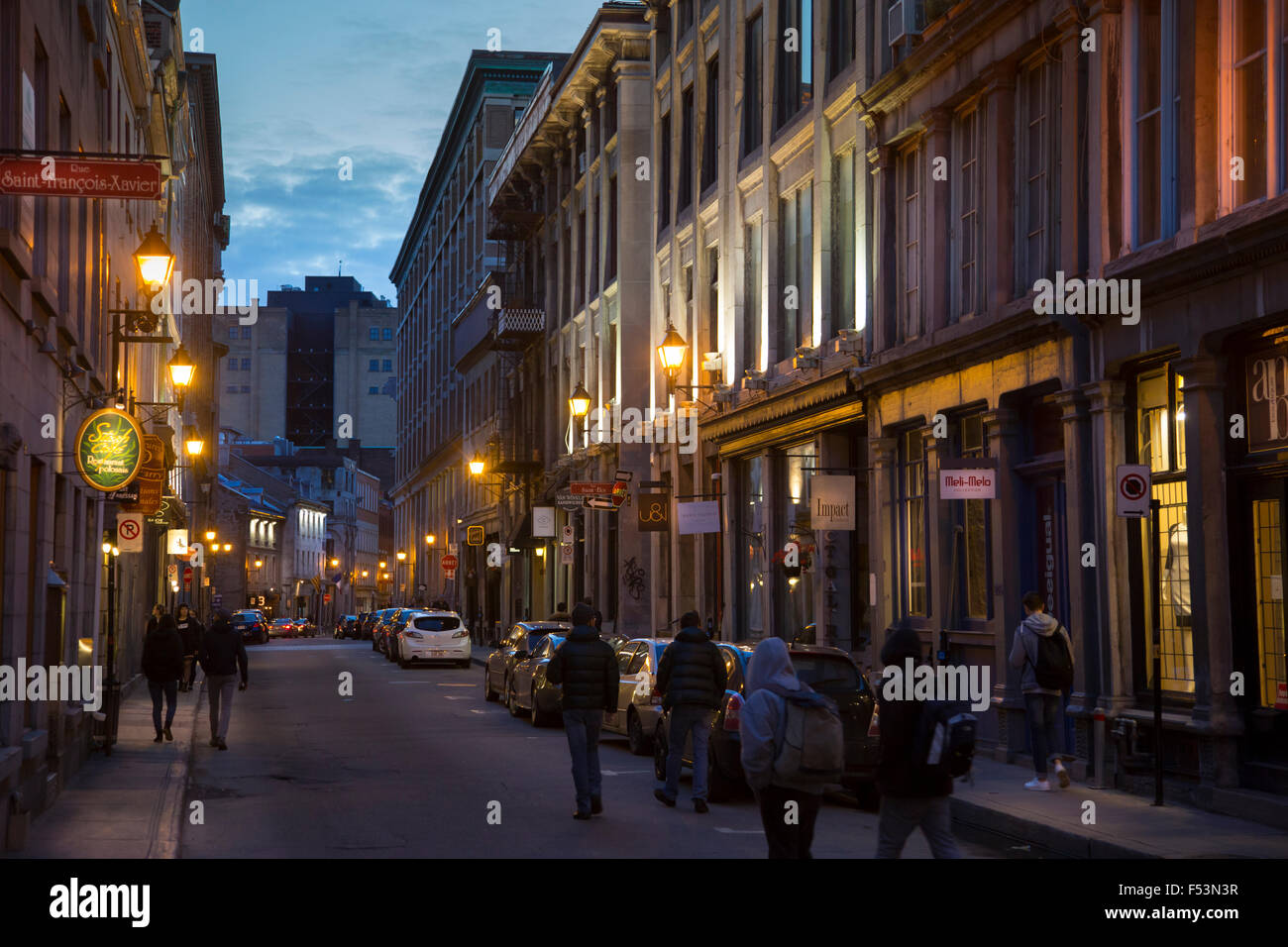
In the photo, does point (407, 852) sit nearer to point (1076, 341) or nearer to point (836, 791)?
point (836, 791)

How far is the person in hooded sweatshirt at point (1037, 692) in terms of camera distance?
1576 centimetres

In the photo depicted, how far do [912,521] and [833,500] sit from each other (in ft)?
4.38

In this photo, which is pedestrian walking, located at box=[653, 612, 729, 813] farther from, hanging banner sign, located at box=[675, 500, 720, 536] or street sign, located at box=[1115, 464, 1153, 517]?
hanging banner sign, located at box=[675, 500, 720, 536]

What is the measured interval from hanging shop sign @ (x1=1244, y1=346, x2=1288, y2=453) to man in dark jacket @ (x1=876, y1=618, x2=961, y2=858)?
671 cm

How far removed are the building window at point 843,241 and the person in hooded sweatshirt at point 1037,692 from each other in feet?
31.5

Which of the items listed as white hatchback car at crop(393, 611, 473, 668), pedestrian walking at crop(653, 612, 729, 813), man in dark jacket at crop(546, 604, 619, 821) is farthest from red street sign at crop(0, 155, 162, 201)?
white hatchback car at crop(393, 611, 473, 668)

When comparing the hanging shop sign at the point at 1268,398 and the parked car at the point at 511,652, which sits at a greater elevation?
the hanging shop sign at the point at 1268,398

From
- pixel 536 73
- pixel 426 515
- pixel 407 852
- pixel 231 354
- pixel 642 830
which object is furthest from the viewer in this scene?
pixel 231 354

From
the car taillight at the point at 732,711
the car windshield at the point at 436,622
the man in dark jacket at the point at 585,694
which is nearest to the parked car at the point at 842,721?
the car taillight at the point at 732,711

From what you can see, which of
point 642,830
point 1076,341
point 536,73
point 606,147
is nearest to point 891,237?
point 1076,341

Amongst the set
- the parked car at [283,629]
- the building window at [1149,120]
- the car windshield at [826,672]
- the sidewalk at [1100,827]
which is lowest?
the parked car at [283,629]

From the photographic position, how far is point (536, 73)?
2694 inches

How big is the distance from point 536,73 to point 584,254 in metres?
25.2

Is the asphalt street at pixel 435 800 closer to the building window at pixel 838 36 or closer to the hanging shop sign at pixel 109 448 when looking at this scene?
the hanging shop sign at pixel 109 448
